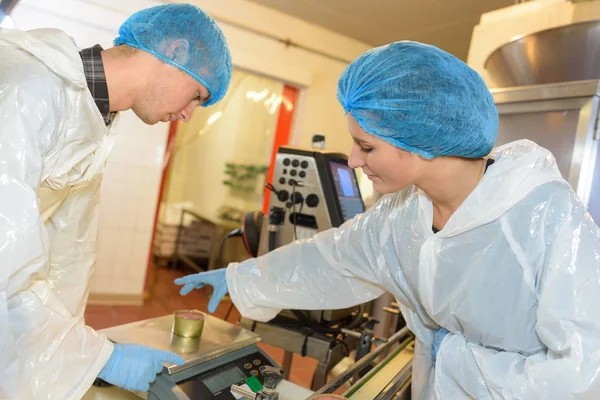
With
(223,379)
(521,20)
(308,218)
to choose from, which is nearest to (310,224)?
(308,218)

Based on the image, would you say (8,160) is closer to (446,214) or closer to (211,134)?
(446,214)

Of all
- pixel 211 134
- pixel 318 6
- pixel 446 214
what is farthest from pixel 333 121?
pixel 446 214

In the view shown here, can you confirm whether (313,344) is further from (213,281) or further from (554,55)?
(554,55)

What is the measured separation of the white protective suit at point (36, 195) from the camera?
0.75 metres

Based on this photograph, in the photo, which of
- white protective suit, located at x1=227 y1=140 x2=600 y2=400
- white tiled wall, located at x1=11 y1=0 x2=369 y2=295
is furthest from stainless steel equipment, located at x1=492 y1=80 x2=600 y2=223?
white tiled wall, located at x1=11 y1=0 x2=369 y2=295

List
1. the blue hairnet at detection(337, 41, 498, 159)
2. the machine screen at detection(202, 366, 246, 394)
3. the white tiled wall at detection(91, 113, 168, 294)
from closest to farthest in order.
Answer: the blue hairnet at detection(337, 41, 498, 159) < the machine screen at detection(202, 366, 246, 394) < the white tiled wall at detection(91, 113, 168, 294)

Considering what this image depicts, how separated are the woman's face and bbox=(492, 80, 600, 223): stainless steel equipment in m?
0.79

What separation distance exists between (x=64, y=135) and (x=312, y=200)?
0.92m

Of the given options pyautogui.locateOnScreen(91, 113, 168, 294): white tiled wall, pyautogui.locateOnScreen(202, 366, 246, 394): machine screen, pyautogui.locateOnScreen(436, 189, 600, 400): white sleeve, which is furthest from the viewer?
pyautogui.locateOnScreen(91, 113, 168, 294): white tiled wall

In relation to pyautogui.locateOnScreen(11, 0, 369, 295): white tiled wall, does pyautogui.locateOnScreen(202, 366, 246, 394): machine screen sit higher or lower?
lower

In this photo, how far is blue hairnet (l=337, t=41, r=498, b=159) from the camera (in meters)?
0.82

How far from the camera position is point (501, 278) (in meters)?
0.84

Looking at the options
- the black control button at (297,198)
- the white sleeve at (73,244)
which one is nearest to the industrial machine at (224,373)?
the white sleeve at (73,244)

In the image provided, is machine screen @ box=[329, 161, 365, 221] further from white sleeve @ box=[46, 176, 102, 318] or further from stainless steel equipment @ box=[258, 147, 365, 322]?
white sleeve @ box=[46, 176, 102, 318]
